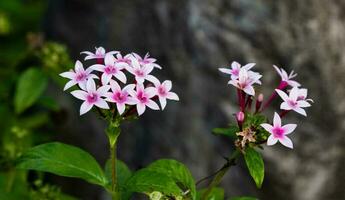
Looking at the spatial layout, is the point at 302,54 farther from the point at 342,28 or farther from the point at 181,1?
the point at 181,1

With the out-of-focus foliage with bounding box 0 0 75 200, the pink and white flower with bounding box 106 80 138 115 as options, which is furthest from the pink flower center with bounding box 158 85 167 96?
the out-of-focus foliage with bounding box 0 0 75 200

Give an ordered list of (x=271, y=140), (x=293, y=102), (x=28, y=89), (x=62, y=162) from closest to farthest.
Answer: (x=271, y=140)
(x=293, y=102)
(x=62, y=162)
(x=28, y=89)

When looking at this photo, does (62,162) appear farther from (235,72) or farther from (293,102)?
(293,102)

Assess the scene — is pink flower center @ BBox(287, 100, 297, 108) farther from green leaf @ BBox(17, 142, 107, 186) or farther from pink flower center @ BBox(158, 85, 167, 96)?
green leaf @ BBox(17, 142, 107, 186)

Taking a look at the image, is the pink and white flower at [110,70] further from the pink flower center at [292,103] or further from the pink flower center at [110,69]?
the pink flower center at [292,103]

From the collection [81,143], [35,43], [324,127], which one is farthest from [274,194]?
[35,43]

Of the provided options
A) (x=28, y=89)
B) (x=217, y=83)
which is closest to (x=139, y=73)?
(x=217, y=83)

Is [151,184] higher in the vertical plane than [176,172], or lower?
lower

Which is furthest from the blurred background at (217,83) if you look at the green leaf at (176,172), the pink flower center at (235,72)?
the pink flower center at (235,72)
